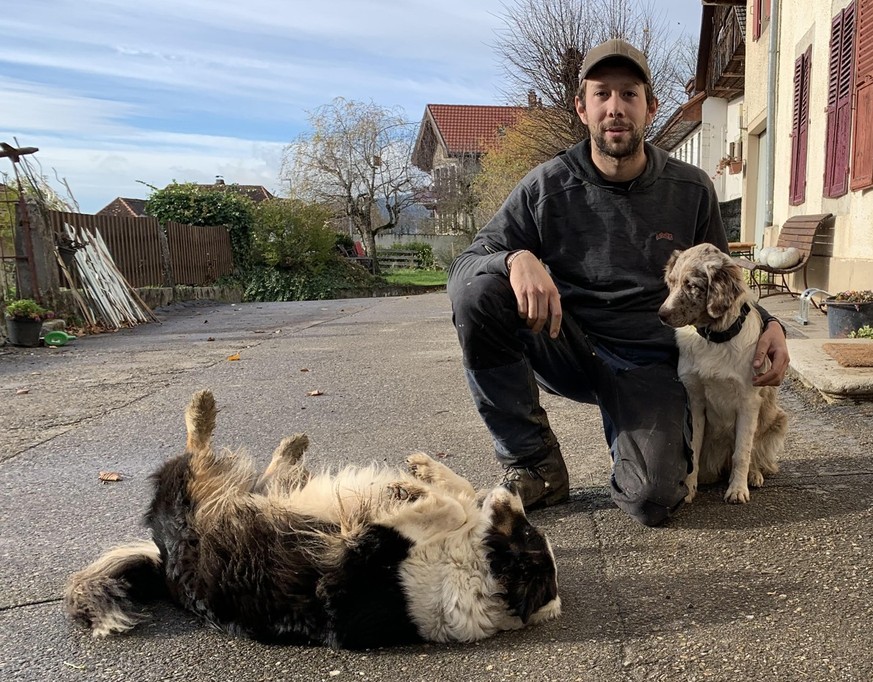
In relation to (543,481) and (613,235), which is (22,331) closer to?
(543,481)

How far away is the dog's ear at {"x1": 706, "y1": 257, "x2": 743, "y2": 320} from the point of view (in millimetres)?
3040

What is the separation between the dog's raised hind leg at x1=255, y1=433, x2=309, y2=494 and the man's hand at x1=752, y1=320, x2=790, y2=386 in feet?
6.46

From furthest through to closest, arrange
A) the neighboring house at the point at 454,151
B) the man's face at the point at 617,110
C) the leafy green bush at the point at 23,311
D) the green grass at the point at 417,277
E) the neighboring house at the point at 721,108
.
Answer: the neighboring house at the point at 454,151
the green grass at the point at 417,277
the neighboring house at the point at 721,108
the leafy green bush at the point at 23,311
the man's face at the point at 617,110

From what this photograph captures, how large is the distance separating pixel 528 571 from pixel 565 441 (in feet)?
7.47

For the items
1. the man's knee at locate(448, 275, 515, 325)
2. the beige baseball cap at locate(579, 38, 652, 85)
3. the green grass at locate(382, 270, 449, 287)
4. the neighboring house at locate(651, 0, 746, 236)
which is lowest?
the green grass at locate(382, 270, 449, 287)

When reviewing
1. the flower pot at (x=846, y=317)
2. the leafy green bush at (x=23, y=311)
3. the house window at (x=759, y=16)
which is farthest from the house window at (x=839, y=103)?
the leafy green bush at (x=23, y=311)

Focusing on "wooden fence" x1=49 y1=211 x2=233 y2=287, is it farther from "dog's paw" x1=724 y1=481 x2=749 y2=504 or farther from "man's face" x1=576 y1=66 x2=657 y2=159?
"dog's paw" x1=724 y1=481 x2=749 y2=504

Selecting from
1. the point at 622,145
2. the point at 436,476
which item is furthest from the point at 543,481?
the point at 622,145

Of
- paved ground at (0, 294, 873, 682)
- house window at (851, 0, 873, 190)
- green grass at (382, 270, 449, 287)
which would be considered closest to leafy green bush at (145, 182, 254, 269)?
green grass at (382, 270, 449, 287)

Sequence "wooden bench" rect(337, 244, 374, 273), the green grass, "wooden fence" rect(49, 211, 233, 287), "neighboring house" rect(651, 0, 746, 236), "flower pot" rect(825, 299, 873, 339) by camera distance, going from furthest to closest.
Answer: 1. "wooden bench" rect(337, 244, 374, 273)
2. the green grass
3. "neighboring house" rect(651, 0, 746, 236)
4. "wooden fence" rect(49, 211, 233, 287)
5. "flower pot" rect(825, 299, 873, 339)

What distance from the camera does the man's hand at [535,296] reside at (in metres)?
2.87

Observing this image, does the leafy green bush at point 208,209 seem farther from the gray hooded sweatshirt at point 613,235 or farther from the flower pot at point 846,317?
the gray hooded sweatshirt at point 613,235

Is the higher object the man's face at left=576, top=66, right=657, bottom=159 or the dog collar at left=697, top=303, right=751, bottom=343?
the man's face at left=576, top=66, right=657, bottom=159

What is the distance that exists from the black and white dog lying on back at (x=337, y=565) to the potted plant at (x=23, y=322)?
8.36 metres
